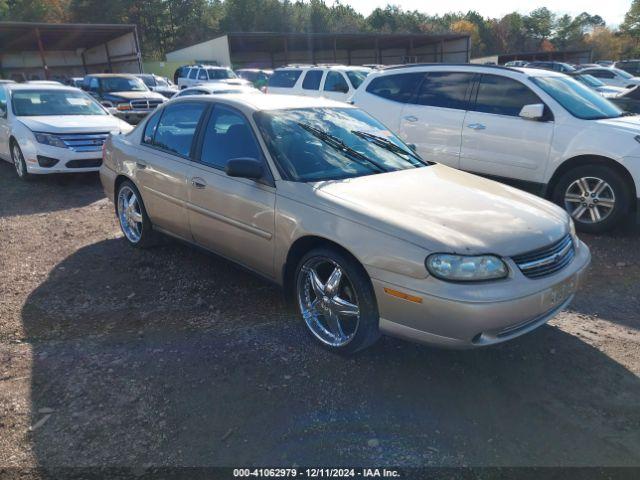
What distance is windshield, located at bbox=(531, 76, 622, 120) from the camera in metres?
6.06

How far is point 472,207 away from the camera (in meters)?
3.30

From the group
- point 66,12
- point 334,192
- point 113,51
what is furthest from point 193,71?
point 66,12

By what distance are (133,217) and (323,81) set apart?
28.4ft

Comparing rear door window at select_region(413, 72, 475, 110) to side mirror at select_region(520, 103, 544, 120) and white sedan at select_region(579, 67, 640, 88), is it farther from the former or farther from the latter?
white sedan at select_region(579, 67, 640, 88)

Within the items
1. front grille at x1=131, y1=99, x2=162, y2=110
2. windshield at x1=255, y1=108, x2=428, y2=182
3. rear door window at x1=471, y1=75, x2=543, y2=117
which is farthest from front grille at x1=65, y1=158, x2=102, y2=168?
front grille at x1=131, y1=99, x2=162, y2=110

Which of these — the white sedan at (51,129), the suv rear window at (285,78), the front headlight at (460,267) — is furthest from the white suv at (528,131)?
the suv rear window at (285,78)

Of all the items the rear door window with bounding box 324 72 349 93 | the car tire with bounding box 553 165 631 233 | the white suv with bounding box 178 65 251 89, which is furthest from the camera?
the white suv with bounding box 178 65 251 89

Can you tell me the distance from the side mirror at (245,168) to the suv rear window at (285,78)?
10.4m

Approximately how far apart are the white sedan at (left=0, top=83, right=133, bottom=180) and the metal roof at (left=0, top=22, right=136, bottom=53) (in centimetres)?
2006

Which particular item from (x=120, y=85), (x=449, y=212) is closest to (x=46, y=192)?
(x=449, y=212)

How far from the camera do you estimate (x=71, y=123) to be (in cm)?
835

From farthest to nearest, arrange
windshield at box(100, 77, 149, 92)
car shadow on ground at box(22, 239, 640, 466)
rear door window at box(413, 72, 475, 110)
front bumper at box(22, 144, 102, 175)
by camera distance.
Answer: windshield at box(100, 77, 149, 92)
front bumper at box(22, 144, 102, 175)
rear door window at box(413, 72, 475, 110)
car shadow on ground at box(22, 239, 640, 466)

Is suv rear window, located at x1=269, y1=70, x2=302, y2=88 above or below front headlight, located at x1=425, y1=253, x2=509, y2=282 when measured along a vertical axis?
above

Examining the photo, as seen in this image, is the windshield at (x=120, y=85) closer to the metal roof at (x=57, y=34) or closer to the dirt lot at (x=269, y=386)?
the metal roof at (x=57, y=34)
